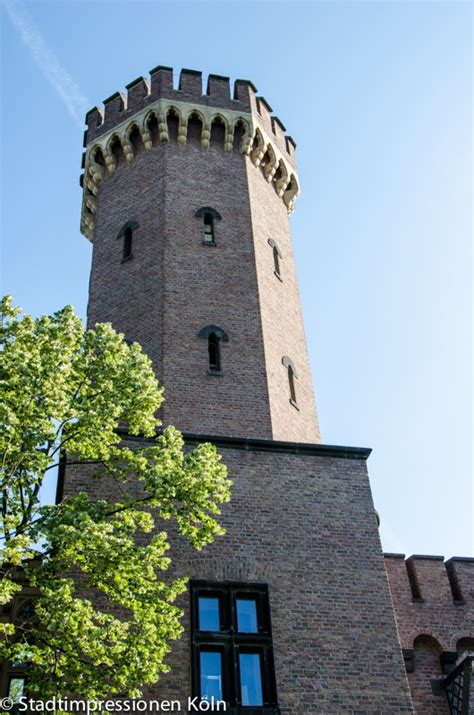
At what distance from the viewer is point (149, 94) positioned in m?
24.2

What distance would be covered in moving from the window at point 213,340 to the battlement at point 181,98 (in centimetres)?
831

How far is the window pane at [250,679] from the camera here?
12.8 m

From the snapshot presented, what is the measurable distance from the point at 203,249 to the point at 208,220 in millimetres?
1166

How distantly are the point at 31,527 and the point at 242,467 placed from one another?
5.51 metres

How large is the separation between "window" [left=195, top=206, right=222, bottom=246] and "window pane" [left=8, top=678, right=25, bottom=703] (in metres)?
11.4

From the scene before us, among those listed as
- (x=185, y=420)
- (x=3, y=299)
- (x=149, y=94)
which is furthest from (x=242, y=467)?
(x=149, y=94)

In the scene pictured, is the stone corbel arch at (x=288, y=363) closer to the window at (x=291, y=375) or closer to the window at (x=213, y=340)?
the window at (x=291, y=375)

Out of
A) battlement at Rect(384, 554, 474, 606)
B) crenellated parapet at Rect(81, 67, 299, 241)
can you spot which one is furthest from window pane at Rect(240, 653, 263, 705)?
crenellated parapet at Rect(81, 67, 299, 241)

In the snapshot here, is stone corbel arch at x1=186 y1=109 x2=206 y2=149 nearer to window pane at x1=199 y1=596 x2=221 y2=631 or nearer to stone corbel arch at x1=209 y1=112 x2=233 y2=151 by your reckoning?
stone corbel arch at x1=209 y1=112 x2=233 y2=151

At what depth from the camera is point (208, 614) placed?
13.6 meters

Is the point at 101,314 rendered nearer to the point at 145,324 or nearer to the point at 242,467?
the point at 145,324

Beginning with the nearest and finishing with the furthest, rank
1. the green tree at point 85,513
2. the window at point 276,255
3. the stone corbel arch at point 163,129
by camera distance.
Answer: the green tree at point 85,513, the window at point 276,255, the stone corbel arch at point 163,129

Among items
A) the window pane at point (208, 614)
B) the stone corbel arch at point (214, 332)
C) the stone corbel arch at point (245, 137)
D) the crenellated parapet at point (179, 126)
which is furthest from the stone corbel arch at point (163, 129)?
the window pane at point (208, 614)

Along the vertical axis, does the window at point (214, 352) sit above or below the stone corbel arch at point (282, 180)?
below
